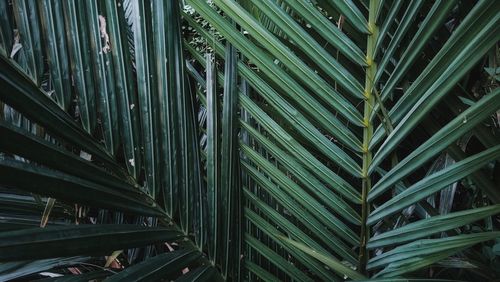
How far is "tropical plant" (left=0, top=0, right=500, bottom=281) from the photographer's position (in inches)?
26.7

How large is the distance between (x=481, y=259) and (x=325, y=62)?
46 cm

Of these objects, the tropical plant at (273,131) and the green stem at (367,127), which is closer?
the tropical plant at (273,131)

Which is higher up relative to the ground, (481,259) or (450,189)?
(450,189)

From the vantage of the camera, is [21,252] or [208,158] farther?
[208,158]

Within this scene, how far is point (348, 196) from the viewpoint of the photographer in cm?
85

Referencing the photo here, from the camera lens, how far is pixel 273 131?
2.90 feet

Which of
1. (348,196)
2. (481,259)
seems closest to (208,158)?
(348,196)

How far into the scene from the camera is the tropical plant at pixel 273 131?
68 cm

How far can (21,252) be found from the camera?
465 mm

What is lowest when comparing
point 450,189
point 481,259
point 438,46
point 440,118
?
point 481,259

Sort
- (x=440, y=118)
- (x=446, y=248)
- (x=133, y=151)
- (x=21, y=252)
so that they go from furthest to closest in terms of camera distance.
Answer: (x=440, y=118) → (x=133, y=151) → (x=446, y=248) → (x=21, y=252)

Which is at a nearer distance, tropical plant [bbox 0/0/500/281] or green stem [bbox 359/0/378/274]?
tropical plant [bbox 0/0/500/281]

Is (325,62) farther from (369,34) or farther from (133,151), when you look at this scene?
(133,151)

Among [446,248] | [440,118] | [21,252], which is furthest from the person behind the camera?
[440,118]
